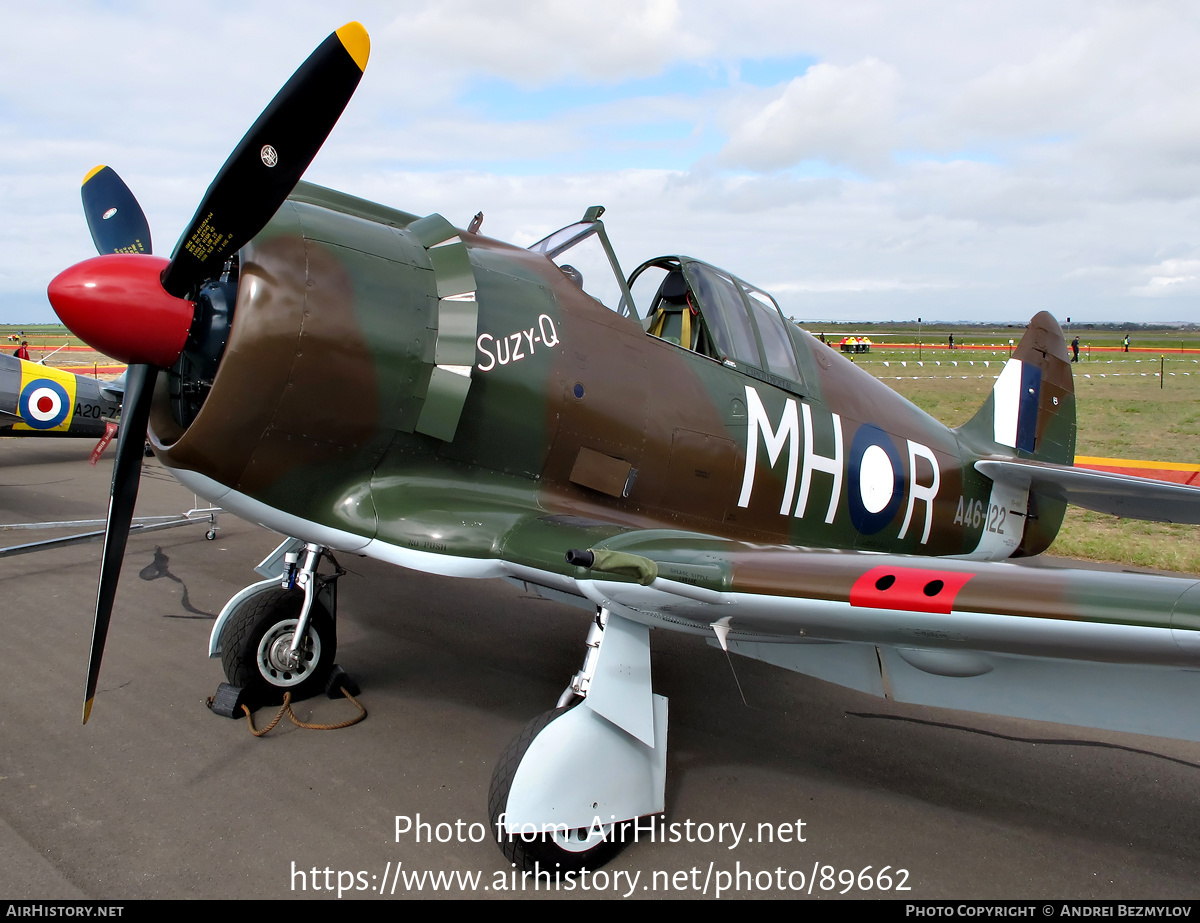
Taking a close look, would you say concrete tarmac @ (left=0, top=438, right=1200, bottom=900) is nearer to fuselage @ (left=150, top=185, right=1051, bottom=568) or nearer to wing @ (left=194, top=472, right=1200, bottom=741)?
wing @ (left=194, top=472, right=1200, bottom=741)

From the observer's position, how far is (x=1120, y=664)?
97.5 inches

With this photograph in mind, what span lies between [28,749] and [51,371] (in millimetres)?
9773

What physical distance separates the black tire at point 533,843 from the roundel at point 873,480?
2.68 m

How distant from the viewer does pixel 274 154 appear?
285 cm

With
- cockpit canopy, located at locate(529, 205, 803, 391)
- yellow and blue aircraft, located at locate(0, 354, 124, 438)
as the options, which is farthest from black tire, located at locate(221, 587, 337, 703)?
yellow and blue aircraft, located at locate(0, 354, 124, 438)

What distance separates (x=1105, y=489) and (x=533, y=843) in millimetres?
4470

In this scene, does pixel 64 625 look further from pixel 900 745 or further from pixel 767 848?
pixel 900 745

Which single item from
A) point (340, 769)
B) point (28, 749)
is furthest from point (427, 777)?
point (28, 749)

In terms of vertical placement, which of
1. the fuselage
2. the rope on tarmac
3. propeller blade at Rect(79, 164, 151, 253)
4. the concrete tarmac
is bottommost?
the concrete tarmac

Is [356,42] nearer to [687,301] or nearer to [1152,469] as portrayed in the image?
[687,301]

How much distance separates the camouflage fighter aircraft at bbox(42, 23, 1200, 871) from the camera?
272cm

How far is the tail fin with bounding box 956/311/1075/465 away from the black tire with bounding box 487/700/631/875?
4739mm

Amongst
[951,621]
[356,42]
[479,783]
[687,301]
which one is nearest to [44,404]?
[687,301]
